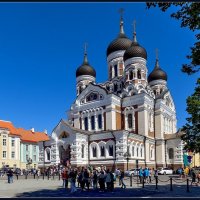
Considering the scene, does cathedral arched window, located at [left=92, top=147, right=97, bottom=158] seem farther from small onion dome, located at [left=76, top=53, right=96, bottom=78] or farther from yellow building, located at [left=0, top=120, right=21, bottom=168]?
yellow building, located at [left=0, top=120, right=21, bottom=168]

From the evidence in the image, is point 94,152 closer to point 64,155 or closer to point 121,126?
point 64,155

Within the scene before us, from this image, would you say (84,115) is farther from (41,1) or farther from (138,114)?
(41,1)

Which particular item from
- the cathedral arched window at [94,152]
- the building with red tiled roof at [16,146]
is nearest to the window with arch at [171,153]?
the cathedral arched window at [94,152]

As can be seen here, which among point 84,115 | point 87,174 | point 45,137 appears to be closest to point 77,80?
Answer: point 84,115

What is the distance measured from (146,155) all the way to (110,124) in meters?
7.03

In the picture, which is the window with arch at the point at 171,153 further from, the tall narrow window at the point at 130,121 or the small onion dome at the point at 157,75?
the small onion dome at the point at 157,75

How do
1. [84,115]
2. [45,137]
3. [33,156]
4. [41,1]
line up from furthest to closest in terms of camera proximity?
1. [45,137]
2. [33,156]
3. [84,115]
4. [41,1]

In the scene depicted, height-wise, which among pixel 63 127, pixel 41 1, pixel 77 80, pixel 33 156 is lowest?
pixel 33 156

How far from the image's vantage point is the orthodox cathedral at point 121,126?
154ft

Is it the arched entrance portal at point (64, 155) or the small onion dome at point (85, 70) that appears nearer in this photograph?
the arched entrance portal at point (64, 155)

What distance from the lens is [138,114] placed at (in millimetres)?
50875

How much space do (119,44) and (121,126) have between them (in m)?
15.6

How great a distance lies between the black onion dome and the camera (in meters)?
59.3

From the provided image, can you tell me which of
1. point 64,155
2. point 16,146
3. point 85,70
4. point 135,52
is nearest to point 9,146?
point 16,146
